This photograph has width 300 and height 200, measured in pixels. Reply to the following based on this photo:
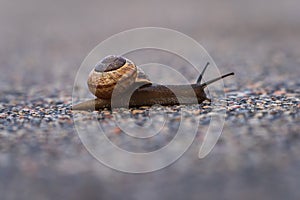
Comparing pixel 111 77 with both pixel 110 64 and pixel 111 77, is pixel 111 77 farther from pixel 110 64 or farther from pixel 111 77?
pixel 110 64

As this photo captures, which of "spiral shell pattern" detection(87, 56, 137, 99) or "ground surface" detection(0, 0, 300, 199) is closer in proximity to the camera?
"ground surface" detection(0, 0, 300, 199)

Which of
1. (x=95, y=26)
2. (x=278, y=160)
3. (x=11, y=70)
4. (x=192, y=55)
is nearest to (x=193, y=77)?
(x=192, y=55)

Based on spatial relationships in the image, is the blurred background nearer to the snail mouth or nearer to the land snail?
the land snail

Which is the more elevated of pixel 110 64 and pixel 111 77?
pixel 110 64

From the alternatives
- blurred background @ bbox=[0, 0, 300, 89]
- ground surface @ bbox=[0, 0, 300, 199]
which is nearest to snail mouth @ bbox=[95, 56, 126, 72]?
ground surface @ bbox=[0, 0, 300, 199]

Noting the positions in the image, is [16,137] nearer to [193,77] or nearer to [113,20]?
[193,77]

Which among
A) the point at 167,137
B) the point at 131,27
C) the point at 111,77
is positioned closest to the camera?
the point at 167,137

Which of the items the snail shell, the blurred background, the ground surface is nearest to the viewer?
the ground surface

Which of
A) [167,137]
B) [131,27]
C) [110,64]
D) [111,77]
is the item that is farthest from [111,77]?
[131,27]

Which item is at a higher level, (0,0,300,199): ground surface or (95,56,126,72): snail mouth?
(95,56,126,72): snail mouth
